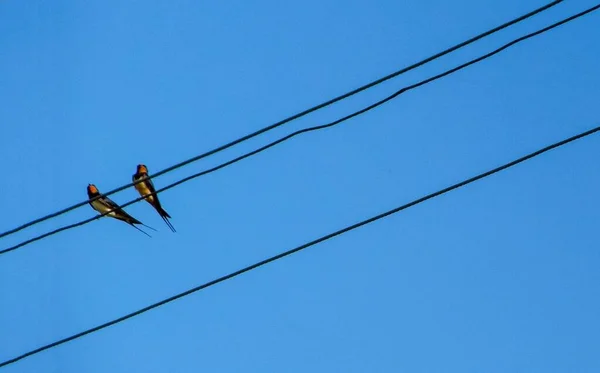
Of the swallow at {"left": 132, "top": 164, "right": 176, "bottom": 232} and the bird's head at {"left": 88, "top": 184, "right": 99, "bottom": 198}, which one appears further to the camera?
the bird's head at {"left": 88, "top": 184, "right": 99, "bottom": 198}

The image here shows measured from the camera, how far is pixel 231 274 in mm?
4395

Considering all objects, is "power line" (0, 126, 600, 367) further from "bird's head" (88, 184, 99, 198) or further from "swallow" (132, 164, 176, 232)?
"bird's head" (88, 184, 99, 198)

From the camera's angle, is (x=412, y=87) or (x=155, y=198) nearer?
(x=412, y=87)

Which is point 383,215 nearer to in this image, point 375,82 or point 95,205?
point 375,82

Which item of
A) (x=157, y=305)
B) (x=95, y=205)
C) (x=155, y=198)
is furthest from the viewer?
(x=95, y=205)

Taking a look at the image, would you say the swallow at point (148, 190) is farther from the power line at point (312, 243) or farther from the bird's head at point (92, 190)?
the power line at point (312, 243)

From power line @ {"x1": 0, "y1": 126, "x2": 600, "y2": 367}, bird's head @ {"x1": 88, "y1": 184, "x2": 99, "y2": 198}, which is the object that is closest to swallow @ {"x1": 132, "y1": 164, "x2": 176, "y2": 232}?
bird's head @ {"x1": 88, "y1": 184, "x2": 99, "y2": 198}

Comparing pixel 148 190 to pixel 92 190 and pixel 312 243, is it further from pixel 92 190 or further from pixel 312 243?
pixel 312 243

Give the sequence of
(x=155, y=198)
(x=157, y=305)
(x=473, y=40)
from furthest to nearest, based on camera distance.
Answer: (x=155, y=198) → (x=157, y=305) → (x=473, y=40)

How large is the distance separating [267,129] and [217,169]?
1.08ft

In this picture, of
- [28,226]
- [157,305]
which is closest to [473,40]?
[157,305]

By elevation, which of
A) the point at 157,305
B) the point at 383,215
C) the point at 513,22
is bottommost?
the point at 157,305

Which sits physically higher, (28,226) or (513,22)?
(513,22)

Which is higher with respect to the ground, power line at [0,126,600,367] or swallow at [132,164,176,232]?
swallow at [132,164,176,232]
